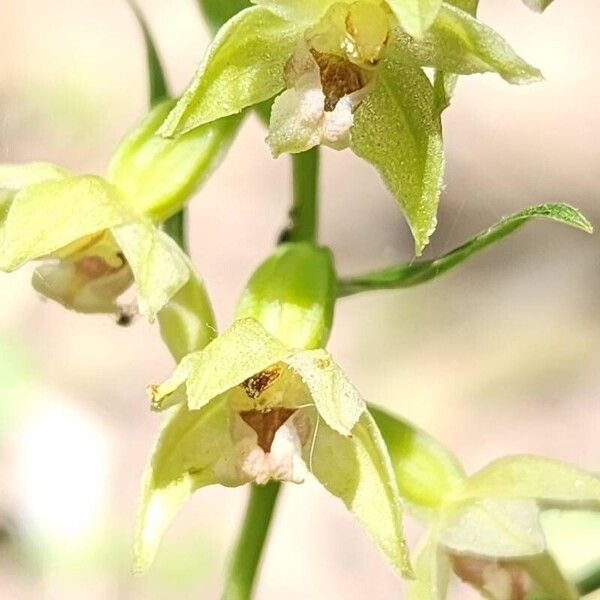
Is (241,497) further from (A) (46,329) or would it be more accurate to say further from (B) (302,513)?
(A) (46,329)

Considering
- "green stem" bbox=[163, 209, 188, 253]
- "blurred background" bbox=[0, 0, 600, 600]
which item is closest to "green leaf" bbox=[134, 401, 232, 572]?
"green stem" bbox=[163, 209, 188, 253]

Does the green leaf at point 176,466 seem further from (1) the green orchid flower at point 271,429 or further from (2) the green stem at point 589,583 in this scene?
(2) the green stem at point 589,583

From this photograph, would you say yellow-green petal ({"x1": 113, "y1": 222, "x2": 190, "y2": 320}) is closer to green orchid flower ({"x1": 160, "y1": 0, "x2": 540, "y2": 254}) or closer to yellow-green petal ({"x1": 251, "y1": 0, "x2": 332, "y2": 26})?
green orchid flower ({"x1": 160, "y1": 0, "x2": 540, "y2": 254})

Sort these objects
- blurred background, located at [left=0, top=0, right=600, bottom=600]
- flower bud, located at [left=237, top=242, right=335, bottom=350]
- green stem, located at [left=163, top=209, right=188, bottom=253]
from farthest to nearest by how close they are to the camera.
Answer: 1. blurred background, located at [left=0, top=0, right=600, bottom=600]
2. green stem, located at [left=163, top=209, right=188, bottom=253]
3. flower bud, located at [left=237, top=242, right=335, bottom=350]

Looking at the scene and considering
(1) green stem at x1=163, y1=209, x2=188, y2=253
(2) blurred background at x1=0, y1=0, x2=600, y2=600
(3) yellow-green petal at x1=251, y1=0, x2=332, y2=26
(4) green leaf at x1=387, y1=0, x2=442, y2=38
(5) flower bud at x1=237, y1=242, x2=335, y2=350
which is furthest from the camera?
(2) blurred background at x1=0, y1=0, x2=600, y2=600

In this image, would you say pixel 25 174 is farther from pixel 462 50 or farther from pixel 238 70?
pixel 462 50

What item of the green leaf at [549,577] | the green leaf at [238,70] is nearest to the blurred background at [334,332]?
the green leaf at [549,577]
